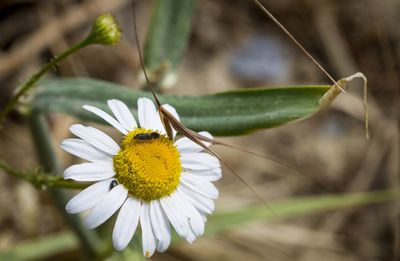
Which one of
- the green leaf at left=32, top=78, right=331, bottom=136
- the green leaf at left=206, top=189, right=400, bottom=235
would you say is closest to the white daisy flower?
the green leaf at left=32, top=78, right=331, bottom=136

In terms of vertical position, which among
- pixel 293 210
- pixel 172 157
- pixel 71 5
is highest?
pixel 71 5

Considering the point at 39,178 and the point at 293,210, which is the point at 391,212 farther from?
the point at 39,178

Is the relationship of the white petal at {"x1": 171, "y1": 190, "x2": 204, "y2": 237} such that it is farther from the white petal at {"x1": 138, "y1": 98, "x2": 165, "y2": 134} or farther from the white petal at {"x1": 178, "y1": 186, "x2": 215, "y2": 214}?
the white petal at {"x1": 138, "y1": 98, "x2": 165, "y2": 134}

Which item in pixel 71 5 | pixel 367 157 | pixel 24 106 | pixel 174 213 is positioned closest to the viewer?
pixel 174 213

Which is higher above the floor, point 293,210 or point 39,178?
point 293,210

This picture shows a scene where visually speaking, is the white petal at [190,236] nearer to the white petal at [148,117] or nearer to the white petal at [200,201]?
the white petal at [200,201]

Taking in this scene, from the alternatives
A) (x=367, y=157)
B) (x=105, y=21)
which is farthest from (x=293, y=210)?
(x=105, y=21)
